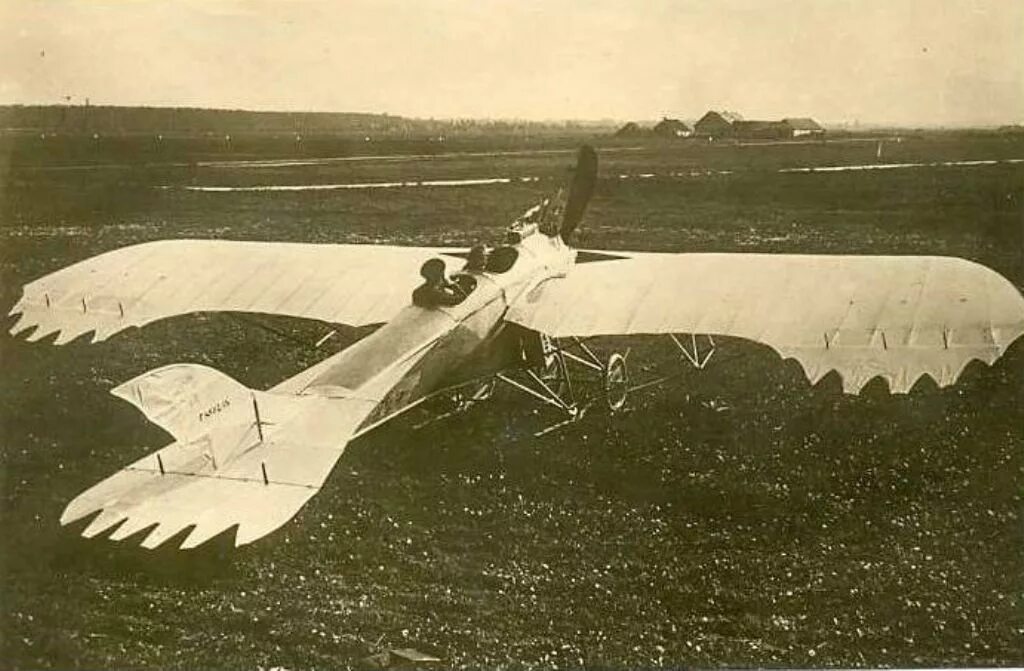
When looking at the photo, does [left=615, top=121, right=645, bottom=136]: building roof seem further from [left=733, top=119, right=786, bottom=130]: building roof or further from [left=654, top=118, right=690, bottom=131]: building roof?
[left=733, top=119, right=786, bottom=130]: building roof

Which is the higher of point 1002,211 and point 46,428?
point 1002,211

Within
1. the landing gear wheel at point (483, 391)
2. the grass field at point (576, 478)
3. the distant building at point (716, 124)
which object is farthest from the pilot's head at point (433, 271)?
the distant building at point (716, 124)

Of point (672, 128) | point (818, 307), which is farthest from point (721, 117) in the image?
point (818, 307)

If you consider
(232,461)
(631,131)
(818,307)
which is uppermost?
(631,131)

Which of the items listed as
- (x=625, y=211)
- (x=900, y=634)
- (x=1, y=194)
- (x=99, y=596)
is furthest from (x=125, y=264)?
(x=900, y=634)

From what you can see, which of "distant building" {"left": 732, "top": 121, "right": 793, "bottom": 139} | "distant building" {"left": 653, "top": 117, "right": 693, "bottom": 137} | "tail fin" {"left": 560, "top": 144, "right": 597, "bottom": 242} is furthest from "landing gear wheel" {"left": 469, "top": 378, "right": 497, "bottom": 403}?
"distant building" {"left": 732, "top": 121, "right": 793, "bottom": 139}

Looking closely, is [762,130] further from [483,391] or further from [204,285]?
[204,285]

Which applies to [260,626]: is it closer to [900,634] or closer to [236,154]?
→ [236,154]
